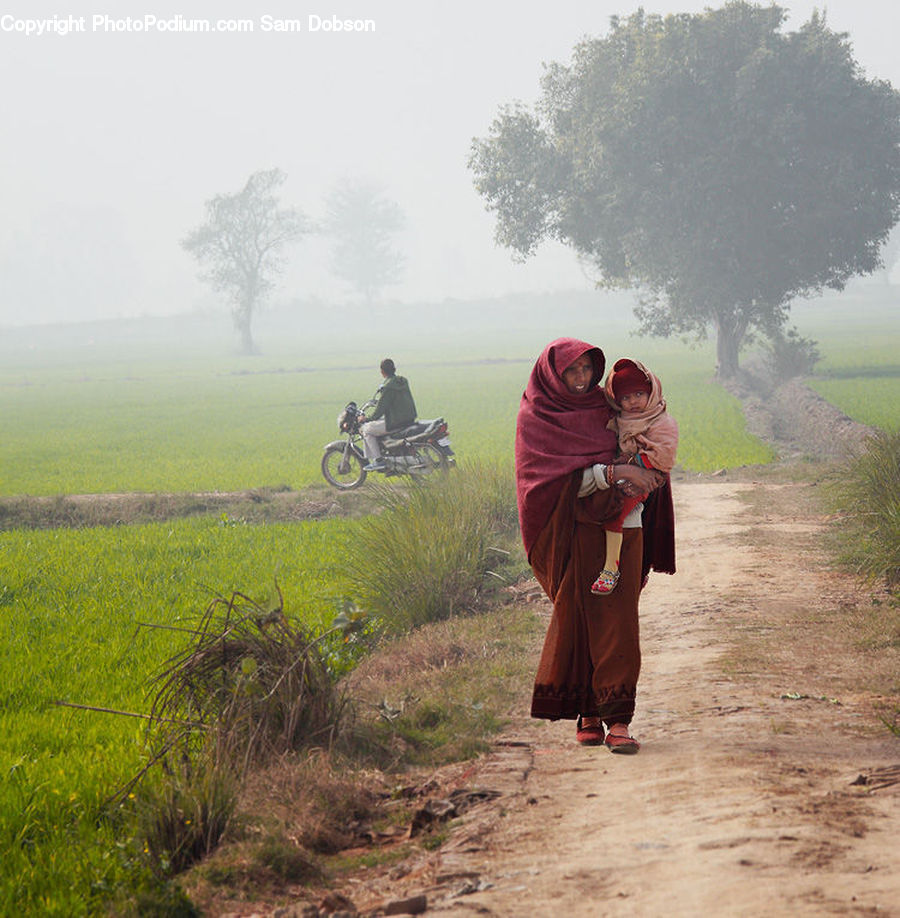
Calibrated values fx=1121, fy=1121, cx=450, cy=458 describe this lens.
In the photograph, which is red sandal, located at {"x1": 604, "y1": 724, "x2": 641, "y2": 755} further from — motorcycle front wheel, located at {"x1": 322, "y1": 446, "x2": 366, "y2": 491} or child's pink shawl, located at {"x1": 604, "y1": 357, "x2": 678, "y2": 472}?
motorcycle front wheel, located at {"x1": 322, "y1": 446, "x2": 366, "y2": 491}

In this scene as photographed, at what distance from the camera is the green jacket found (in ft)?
50.4

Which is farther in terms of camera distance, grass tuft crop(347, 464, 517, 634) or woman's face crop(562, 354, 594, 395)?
grass tuft crop(347, 464, 517, 634)

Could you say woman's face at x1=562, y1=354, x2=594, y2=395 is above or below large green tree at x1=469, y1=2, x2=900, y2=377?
below

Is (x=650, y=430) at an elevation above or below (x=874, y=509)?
above

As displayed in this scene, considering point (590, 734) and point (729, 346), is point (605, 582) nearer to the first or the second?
point (590, 734)

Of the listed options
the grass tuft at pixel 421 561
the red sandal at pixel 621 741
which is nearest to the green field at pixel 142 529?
the grass tuft at pixel 421 561

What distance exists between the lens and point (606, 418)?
549cm

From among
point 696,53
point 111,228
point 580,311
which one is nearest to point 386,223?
point 580,311

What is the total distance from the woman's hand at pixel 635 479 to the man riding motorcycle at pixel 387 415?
1000 cm

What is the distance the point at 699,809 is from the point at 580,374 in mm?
2059

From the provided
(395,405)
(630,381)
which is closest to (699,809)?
(630,381)

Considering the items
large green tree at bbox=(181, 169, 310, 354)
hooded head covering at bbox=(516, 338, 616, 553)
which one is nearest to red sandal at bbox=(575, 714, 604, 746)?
hooded head covering at bbox=(516, 338, 616, 553)

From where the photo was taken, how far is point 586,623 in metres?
5.39

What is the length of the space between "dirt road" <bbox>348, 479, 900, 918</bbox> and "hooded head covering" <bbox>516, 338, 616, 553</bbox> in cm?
123
